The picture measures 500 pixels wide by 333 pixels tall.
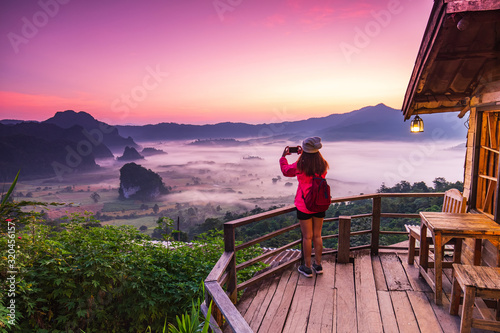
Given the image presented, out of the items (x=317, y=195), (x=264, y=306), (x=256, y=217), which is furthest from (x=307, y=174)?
(x=264, y=306)

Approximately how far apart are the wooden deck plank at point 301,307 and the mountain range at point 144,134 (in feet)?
140

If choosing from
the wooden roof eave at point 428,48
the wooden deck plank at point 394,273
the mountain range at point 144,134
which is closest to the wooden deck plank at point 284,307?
the wooden deck plank at point 394,273

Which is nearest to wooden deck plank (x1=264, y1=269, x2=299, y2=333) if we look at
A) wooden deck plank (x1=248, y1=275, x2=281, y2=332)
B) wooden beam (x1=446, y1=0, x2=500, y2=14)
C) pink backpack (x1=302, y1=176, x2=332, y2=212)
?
wooden deck plank (x1=248, y1=275, x2=281, y2=332)

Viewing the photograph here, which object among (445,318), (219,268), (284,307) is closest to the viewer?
(219,268)

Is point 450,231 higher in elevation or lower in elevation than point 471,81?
lower

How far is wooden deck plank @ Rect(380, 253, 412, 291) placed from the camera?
3598mm

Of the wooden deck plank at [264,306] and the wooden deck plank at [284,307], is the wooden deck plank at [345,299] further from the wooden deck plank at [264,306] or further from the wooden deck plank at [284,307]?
the wooden deck plank at [264,306]

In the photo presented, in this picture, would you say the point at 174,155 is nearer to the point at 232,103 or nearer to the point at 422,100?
the point at 232,103

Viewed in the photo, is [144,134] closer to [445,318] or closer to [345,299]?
[345,299]

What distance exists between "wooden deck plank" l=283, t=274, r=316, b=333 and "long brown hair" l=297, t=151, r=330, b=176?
1422 mm

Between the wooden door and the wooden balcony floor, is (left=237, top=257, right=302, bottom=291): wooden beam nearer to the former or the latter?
the wooden balcony floor

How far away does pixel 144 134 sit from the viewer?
104938 mm

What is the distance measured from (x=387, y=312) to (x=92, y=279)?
3.30 metres

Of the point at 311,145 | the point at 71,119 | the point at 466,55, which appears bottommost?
the point at 311,145
